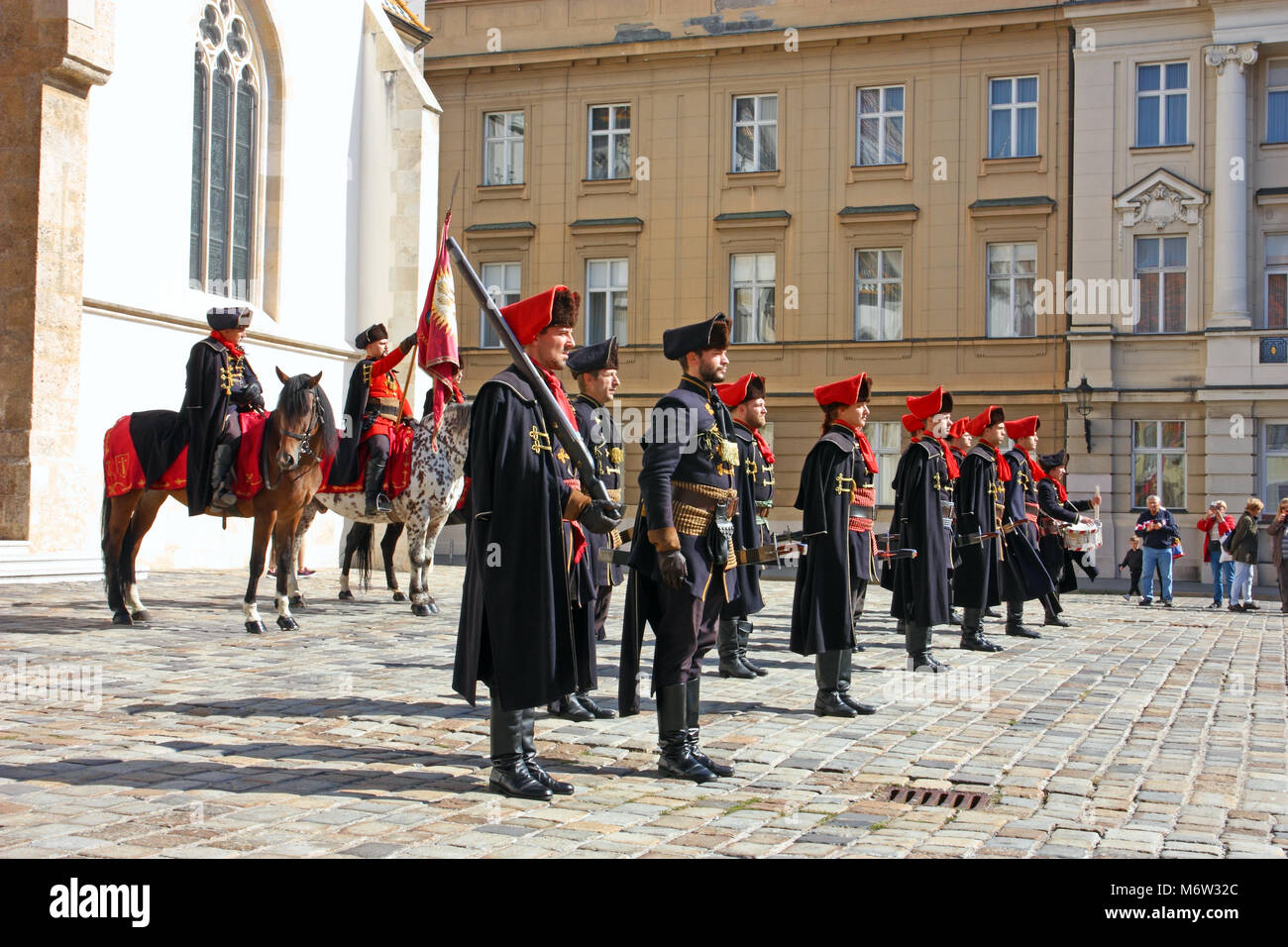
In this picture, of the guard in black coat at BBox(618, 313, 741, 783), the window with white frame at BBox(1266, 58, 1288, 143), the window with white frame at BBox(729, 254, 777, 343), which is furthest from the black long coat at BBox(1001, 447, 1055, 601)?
the window with white frame at BBox(1266, 58, 1288, 143)

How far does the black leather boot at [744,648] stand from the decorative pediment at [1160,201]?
2178 centimetres

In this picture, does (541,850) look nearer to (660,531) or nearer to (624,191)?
(660,531)

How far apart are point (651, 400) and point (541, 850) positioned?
2763 cm

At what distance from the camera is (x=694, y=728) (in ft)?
21.6

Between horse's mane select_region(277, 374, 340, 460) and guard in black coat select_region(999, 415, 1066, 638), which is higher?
horse's mane select_region(277, 374, 340, 460)

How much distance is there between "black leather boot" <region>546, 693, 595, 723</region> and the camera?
815 centimetres

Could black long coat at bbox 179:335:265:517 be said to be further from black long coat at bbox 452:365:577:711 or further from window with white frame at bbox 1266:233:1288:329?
window with white frame at bbox 1266:233:1288:329

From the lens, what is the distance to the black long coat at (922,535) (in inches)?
418

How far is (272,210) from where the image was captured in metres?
21.2

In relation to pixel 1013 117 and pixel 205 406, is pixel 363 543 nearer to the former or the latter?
pixel 205 406

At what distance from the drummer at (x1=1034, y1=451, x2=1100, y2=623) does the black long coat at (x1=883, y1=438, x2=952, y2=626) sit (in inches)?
217

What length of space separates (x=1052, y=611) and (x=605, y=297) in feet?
62.5

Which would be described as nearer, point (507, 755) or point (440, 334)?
point (507, 755)

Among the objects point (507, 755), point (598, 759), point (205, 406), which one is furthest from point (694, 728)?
point (205, 406)
